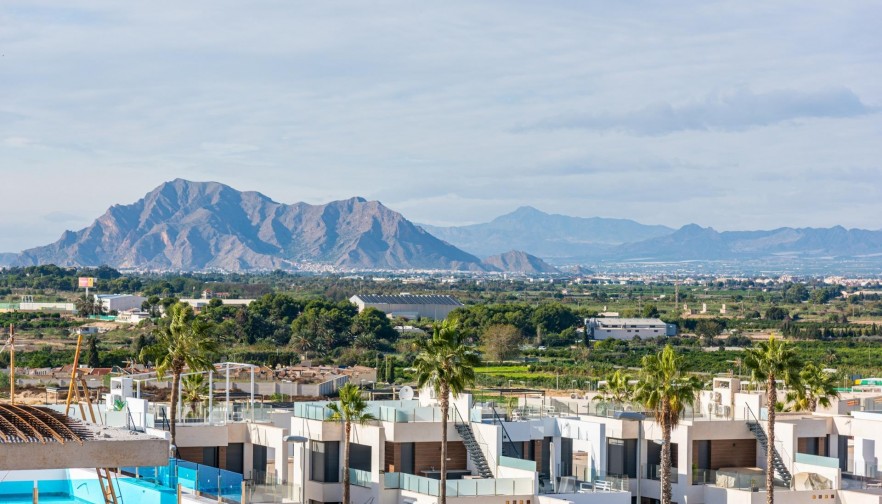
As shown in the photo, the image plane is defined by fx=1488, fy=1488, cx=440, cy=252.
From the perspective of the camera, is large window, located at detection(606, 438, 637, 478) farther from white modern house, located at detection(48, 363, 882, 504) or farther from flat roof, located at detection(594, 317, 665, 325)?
flat roof, located at detection(594, 317, 665, 325)

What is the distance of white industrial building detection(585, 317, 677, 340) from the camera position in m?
181

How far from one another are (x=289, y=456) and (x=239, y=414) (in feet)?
9.60

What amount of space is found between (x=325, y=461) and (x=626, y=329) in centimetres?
14374

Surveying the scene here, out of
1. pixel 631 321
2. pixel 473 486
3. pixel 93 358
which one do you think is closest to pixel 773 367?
pixel 473 486

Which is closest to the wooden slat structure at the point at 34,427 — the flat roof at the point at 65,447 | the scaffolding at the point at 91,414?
the flat roof at the point at 65,447

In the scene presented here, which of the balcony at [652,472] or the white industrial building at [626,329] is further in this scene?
the white industrial building at [626,329]

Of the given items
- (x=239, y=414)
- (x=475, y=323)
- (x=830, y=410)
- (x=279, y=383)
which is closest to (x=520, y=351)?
(x=475, y=323)

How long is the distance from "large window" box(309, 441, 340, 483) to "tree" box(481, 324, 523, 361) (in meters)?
104

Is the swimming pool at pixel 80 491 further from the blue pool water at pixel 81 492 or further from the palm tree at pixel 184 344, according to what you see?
the palm tree at pixel 184 344

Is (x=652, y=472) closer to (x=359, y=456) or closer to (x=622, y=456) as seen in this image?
(x=622, y=456)

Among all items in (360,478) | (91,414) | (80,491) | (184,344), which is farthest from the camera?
(184,344)

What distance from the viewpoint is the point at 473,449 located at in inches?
1706

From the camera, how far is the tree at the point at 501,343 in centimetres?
14925

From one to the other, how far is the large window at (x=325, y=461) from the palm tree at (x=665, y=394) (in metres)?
9.10
